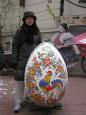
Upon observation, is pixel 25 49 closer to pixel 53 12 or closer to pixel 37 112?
pixel 37 112

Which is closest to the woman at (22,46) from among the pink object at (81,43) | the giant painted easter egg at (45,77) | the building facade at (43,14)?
the giant painted easter egg at (45,77)

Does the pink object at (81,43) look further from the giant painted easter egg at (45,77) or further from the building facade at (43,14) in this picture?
the giant painted easter egg at (45,77)

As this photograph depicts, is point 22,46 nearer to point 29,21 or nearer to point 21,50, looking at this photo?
point 21,50

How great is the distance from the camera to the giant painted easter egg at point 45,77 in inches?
290

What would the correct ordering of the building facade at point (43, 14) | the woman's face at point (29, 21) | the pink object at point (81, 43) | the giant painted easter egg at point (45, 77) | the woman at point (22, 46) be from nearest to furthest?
the giant painted easter egg at point (45, 77) → the woman's face at point (29, 21) → the woman at point (22, 46) → the pink object at point (81, 43) → the building facade at point (43, 14)

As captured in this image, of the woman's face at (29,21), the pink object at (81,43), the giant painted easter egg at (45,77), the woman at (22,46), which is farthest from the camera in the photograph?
the pink object at (81,43)

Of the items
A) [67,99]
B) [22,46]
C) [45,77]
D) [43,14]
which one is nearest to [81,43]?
[67,99]

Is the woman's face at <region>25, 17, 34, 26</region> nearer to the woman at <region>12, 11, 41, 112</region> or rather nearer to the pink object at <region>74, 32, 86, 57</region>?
the woman at <region>12, 11, 41, 112</region>

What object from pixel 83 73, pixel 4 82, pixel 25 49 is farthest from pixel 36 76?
pixel 83 73

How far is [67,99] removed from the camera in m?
9.10

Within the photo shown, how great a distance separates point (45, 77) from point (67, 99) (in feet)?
6.21

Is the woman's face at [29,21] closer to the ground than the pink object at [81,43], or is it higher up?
higher up

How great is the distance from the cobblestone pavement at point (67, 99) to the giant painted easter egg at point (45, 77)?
1.84 ft

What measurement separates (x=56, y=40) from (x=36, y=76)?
5.74m
